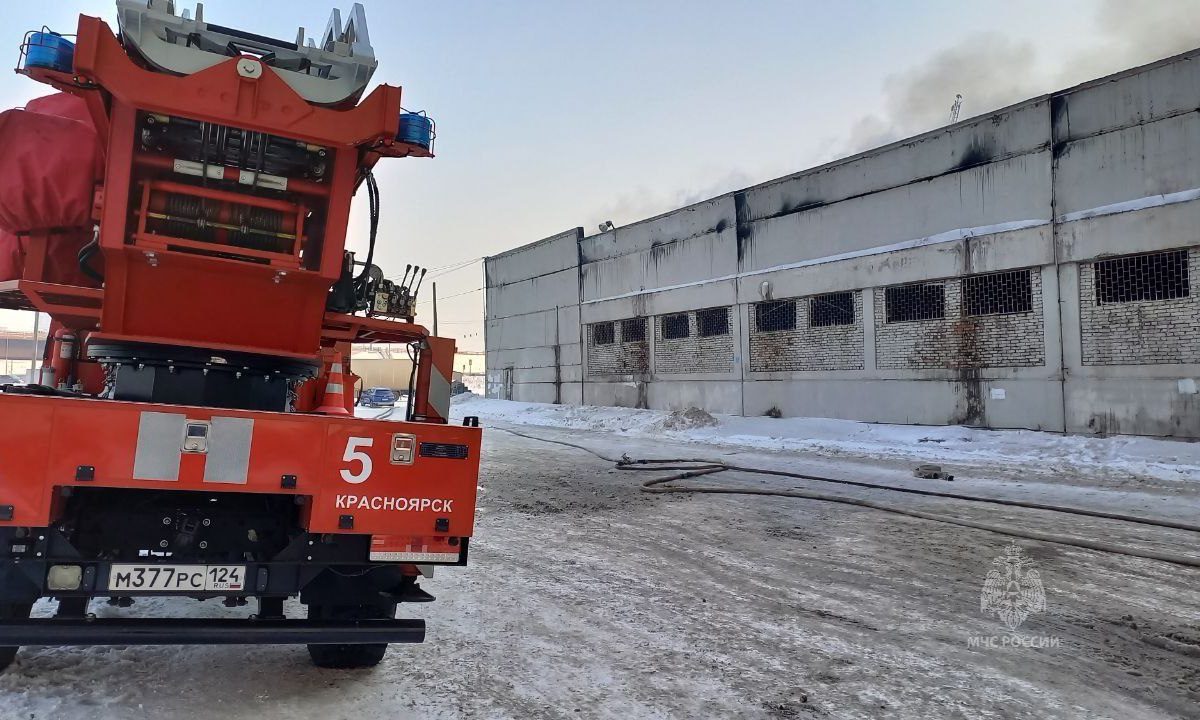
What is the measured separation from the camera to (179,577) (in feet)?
9.71

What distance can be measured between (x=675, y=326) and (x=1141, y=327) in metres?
14.8

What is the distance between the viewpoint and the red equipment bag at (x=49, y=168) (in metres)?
3.61

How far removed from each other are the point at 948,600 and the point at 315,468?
4755 millimetres

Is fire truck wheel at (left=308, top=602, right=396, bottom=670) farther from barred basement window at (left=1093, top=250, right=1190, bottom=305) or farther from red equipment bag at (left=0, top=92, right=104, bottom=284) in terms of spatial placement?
barred basement window at (left=1093, top=250, right=1190, bottom=305)

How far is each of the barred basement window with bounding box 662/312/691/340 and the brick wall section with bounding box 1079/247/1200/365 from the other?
1301 cm

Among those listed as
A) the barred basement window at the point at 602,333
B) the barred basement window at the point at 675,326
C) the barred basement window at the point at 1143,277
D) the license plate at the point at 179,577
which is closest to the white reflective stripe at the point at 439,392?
the license plate at the point at 179,577

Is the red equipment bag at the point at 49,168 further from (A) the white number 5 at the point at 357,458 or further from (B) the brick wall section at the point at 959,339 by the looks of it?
(B) the brick wall section at the point at 959,339

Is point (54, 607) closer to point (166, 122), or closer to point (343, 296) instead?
point (343, 296)

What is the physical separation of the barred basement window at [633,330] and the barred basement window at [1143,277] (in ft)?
52.5

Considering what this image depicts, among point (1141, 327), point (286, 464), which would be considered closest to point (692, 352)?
point (1141, 327)

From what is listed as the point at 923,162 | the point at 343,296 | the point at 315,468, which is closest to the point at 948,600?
A: the point at 315,468

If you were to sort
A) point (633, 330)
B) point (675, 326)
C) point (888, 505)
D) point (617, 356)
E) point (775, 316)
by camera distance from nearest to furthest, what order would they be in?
point (888, 505), point (775, 316), point (675, 326), point (633, 330), point (617, 356)

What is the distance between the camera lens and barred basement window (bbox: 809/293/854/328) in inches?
779

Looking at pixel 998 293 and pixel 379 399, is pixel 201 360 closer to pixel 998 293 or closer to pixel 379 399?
pixel 998 293
